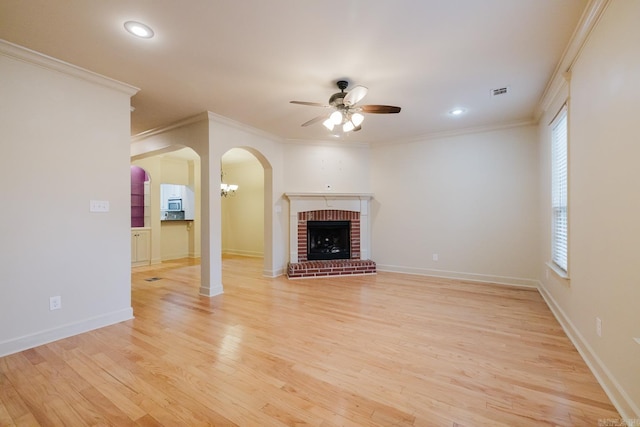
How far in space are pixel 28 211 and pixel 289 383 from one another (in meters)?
2.78

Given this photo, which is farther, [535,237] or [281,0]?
[535,237]

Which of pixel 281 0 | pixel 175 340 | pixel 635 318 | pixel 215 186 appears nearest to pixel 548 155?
pixel 635 318

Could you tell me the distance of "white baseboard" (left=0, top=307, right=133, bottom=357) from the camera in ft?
7.61

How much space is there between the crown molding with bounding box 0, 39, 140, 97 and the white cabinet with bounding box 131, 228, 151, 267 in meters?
4.01

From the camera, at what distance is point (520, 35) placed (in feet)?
7.26

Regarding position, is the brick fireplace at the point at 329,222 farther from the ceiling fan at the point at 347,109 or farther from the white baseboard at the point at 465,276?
the ceiling fan at the point at 347,109

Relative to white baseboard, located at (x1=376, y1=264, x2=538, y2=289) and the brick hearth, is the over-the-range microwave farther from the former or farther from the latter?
white baseboard, located at (x1=376, y1=264, x2=538, y2=289)

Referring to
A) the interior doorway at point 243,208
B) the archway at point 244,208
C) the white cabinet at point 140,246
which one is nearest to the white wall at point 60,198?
the white cabinet at point 140,246

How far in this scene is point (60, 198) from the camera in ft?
8.57

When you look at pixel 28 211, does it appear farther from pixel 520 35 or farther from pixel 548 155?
pixel 548 155

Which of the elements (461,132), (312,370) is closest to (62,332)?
(312,370)

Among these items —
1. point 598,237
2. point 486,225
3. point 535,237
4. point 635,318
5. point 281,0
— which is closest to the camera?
point 635,318

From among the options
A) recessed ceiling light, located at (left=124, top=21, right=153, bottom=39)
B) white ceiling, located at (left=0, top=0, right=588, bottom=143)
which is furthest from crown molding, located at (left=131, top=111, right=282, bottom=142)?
recessed ceiling light, located at (left=124, top=21, right=153, bottom=39)

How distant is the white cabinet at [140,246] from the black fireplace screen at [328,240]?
12.8 feet
